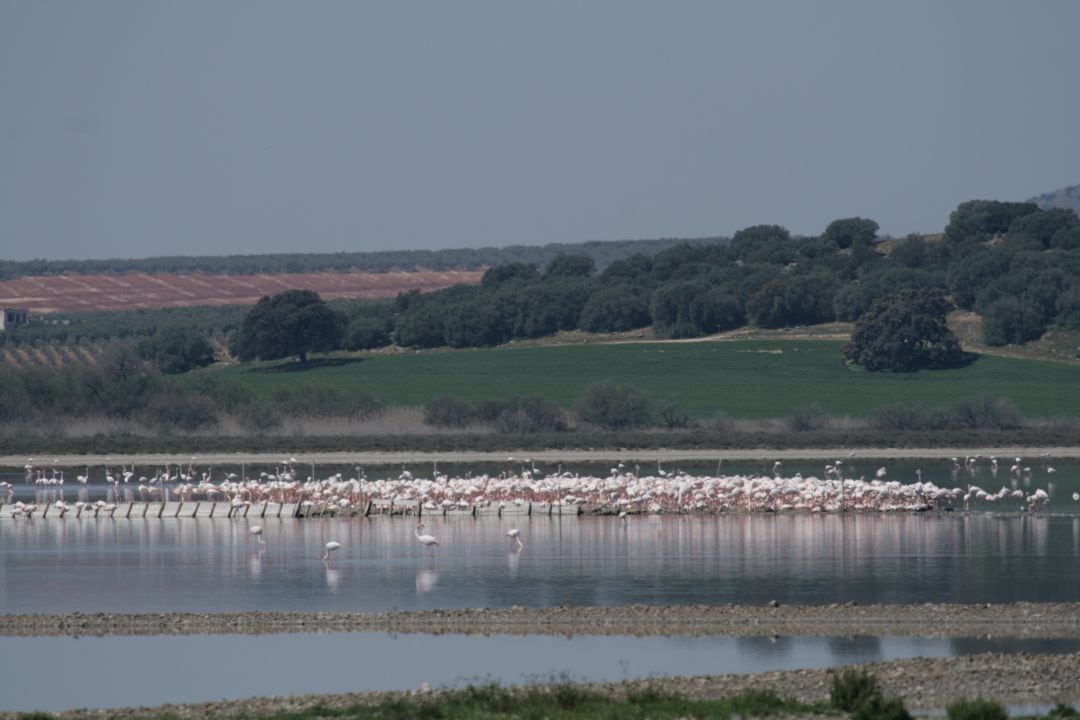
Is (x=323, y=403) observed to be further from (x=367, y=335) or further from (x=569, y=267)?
(x=569, y=267)

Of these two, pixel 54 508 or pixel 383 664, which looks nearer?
pixel 383 664

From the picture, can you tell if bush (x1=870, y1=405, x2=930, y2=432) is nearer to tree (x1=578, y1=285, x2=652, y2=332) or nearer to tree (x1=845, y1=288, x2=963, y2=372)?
tree (x1=845, y1=288, x2=963, y2=372)

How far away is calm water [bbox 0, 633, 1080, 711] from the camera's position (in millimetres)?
19734

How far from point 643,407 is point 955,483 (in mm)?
22337

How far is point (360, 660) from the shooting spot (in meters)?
21.2

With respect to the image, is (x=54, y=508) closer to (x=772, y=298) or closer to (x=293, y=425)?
(x=293, y=425)

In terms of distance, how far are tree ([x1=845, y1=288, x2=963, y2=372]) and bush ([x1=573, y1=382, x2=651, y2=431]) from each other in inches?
594

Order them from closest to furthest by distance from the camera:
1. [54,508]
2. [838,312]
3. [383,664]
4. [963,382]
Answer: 1. [383,664]
2. [54,508]
3. [963,382]
4. [838,312]

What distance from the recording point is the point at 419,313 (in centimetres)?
9600

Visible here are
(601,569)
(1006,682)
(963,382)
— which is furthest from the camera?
(963,382)

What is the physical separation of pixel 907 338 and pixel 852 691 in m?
61.8

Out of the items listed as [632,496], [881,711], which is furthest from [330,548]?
[881,711]

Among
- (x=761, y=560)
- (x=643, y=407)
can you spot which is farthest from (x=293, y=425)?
(x=761, y=560)

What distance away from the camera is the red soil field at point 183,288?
12950cm
